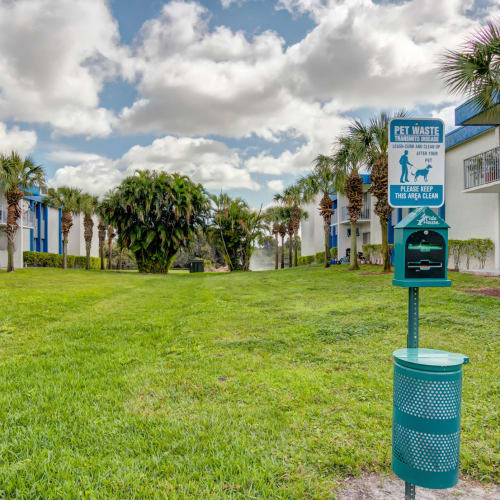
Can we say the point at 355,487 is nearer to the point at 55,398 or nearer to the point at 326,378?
the point at 326,378

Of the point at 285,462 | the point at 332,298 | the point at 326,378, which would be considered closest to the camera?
the point at 285,462

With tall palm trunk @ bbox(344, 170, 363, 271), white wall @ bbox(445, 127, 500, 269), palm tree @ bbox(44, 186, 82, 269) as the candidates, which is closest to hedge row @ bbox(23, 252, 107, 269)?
palm tree @ bbox(44, 186, 82, 269)

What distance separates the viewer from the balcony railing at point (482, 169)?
16.8 metres

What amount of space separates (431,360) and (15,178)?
28582mm

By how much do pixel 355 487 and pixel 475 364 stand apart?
3567 millimetres

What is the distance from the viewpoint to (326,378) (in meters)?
4.80

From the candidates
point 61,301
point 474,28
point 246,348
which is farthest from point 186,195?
point 246,348

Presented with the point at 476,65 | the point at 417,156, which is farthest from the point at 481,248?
the point at 417,156

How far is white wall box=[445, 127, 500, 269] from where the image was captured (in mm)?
17875

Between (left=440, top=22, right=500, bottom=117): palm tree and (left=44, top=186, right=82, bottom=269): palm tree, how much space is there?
34.7 m

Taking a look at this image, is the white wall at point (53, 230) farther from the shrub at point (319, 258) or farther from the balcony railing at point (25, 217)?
the shrub at point (319, 258)

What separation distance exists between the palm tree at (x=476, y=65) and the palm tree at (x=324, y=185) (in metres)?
13.0

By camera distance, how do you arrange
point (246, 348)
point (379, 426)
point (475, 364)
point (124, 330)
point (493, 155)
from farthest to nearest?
point (493, 155), point (124, 330), point (246, 348), point (475, 364), point (379, 426)

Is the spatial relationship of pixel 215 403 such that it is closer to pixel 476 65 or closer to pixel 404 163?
pixel 404 163
